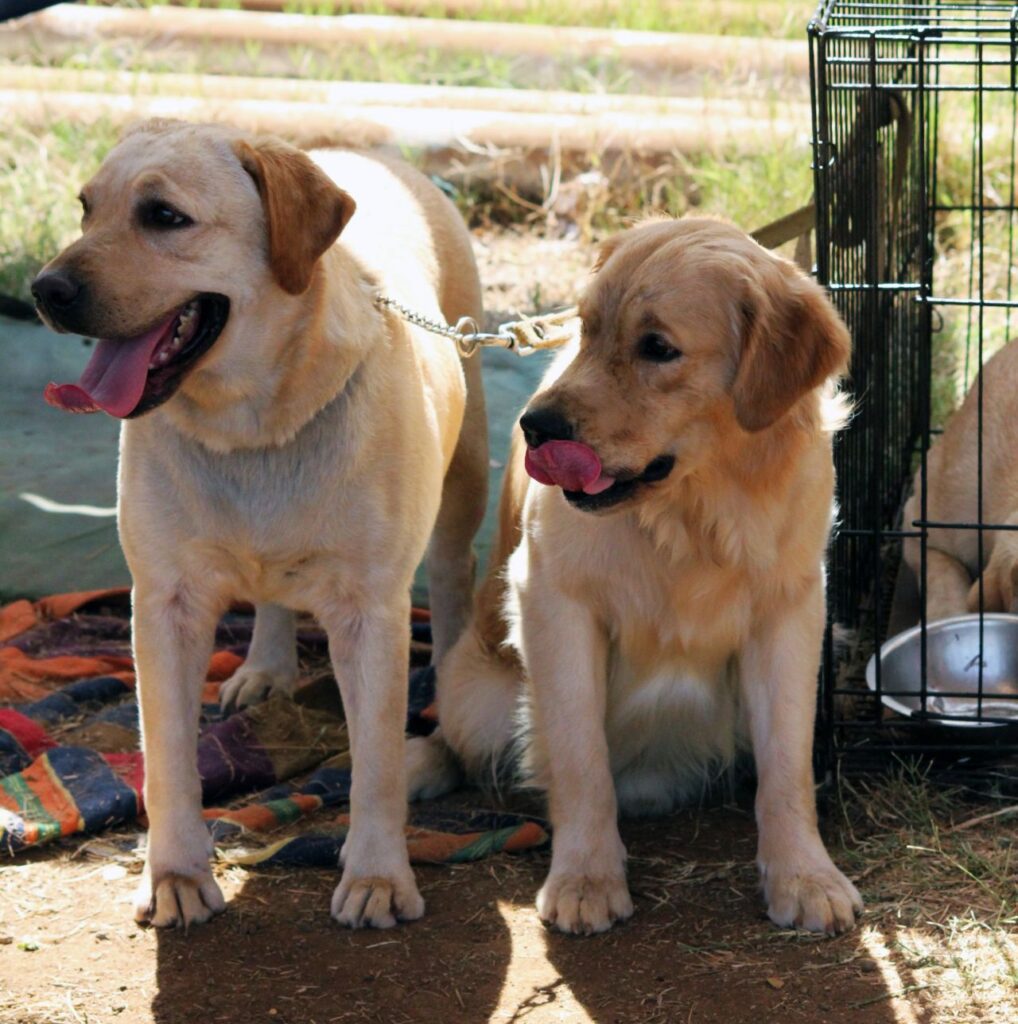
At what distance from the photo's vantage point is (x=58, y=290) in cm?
284

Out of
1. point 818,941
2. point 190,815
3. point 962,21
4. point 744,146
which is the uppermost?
point 962,21

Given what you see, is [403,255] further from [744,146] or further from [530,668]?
[744,146]

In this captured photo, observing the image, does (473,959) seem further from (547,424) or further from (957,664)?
(957,664)

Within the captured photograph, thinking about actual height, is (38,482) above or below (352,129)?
below

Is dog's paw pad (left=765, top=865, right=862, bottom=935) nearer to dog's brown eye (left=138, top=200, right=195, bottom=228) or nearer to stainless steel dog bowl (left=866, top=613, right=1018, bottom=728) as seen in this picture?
stainless steel dog bowl (left=866, top=613, right=1018, bottom=728)

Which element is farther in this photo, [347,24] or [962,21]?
[347,24]

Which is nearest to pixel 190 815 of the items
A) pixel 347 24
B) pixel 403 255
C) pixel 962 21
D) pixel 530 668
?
pixel 530 668

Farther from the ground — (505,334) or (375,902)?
(505,334)

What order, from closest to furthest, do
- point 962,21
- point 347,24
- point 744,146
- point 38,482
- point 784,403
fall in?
point 784,403, point 962,21, point 38,482, point 744,146, point 347,24

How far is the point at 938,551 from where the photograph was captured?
4766 millimetres

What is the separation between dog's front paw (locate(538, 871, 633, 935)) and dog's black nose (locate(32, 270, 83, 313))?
1.53m

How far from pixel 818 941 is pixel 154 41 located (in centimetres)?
775

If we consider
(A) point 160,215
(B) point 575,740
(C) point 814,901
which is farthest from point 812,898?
(A) point 160,215

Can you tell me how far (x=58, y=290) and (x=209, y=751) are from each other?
1.51m
